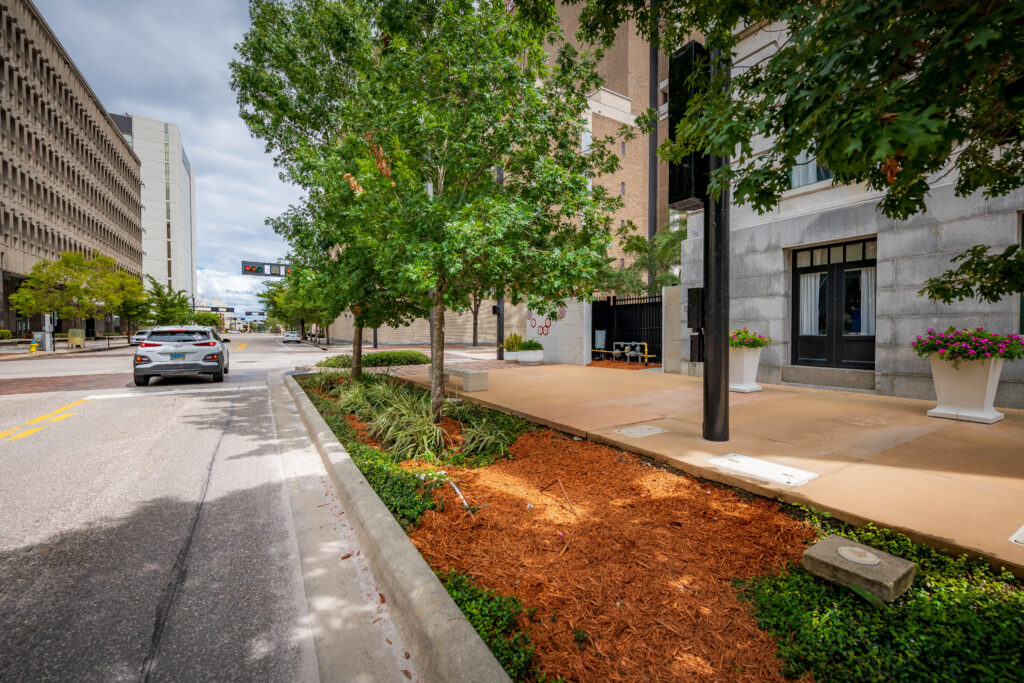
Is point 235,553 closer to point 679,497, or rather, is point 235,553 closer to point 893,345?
point 679,497

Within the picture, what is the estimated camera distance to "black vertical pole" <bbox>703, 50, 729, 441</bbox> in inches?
196

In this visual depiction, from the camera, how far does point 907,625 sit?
7.04 ft

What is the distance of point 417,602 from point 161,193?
129867mm

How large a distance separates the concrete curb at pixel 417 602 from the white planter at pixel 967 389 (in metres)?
8.07

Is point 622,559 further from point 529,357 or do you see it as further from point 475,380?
point 529,357

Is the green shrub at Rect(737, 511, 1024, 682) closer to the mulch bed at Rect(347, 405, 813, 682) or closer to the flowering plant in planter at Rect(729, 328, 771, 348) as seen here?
the mulch bed at Rect(347, 405, 813, 682)

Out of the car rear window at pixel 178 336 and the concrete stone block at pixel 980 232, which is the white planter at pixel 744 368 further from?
the car rear window at pixel 178 336

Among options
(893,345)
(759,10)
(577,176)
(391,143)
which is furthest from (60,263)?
(893,345)

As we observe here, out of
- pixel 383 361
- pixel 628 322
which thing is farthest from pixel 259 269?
pixel 628 322

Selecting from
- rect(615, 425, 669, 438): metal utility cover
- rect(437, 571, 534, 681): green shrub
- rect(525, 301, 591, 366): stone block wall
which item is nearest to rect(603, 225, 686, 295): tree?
rect(525, 301, 591, 366): stone block wall

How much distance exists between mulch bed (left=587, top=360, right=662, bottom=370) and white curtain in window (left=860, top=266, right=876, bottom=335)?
5993mm

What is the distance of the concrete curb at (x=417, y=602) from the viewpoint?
6.13ft

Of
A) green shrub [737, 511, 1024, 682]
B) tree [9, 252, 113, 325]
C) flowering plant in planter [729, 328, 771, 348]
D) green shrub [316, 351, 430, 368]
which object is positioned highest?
tree [9, 252, 113, 325]

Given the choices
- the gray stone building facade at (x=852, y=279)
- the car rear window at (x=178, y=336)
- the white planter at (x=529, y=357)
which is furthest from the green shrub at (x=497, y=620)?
the white planter at (x=529, y=357)
